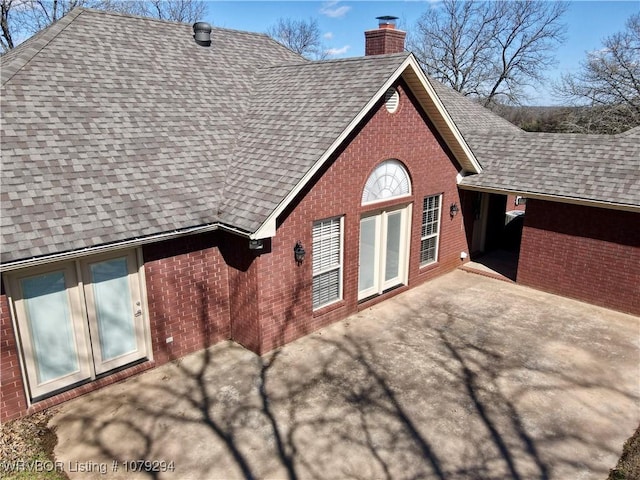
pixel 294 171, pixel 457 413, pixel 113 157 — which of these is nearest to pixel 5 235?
pixel 113 157

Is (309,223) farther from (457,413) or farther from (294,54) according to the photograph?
(294,54)

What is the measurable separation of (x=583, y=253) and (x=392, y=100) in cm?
598

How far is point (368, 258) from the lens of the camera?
1085cm

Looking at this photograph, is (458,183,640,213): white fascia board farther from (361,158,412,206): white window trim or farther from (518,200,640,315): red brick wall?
(361,158,412,206): white window trim

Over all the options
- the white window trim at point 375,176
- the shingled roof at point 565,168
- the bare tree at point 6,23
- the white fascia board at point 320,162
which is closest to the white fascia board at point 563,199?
the shingled roof at point 565,168

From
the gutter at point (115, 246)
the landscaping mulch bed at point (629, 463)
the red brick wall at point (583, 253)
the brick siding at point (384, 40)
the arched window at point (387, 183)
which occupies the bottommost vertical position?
the landscaping mulch bed at point (629, 463)

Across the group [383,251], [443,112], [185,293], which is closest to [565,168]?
[443,112]

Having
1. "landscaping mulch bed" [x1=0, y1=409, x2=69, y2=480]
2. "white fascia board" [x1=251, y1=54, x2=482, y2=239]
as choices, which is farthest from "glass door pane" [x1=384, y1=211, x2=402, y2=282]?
"landscaping mulch bed" [x1=0, y1=409, x2=69, y2=480]

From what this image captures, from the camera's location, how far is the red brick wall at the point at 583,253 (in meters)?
10.5

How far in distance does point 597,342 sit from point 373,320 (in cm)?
459

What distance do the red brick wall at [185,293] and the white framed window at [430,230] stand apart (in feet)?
18.9

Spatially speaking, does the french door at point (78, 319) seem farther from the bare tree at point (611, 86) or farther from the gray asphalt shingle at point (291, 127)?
the bare tree at point (611, 86)

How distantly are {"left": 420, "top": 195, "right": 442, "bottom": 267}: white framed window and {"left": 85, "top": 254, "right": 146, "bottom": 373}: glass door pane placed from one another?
737 centimetres

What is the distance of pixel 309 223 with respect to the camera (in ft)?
29.4
